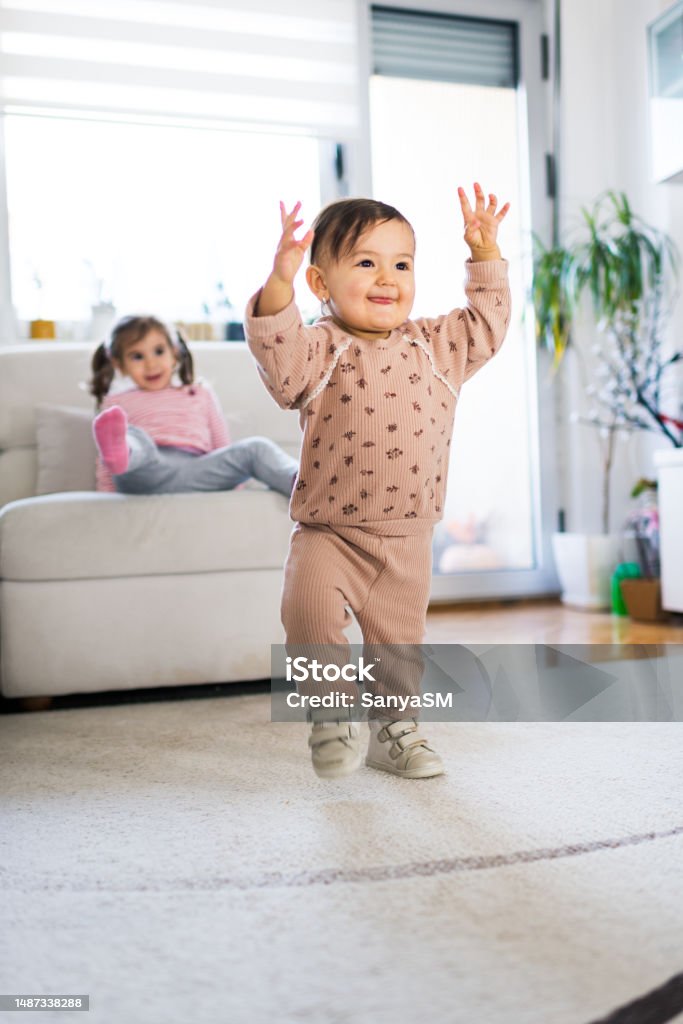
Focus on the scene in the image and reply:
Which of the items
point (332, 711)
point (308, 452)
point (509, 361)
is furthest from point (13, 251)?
point (332, 711)

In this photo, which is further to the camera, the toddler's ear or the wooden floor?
the wooden floor

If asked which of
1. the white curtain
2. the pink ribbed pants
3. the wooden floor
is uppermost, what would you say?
the white curtain

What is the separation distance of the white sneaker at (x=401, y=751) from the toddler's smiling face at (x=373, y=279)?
1.83ft

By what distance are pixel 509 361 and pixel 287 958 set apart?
3.27 m

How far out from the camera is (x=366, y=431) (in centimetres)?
128

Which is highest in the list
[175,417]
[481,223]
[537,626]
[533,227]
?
[533,227]

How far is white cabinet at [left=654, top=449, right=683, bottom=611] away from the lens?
2.80 meters

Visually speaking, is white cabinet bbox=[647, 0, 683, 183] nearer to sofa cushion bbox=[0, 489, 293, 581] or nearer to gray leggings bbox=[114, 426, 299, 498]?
gray leggings bbox=[114, 426, 299, 498]

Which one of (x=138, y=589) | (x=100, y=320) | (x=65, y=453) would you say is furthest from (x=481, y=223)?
(x=100, y=320)

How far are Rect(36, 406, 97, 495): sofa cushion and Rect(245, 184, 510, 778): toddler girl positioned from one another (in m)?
1.19

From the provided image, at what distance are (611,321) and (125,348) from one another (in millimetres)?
1889

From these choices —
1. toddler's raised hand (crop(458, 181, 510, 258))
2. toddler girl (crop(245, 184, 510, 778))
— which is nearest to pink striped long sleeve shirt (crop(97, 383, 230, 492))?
toddler girl (crop(245, 184, 510, 778))

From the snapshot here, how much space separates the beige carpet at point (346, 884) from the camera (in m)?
0.66

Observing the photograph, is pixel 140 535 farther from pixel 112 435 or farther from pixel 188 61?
pixel 188 61
